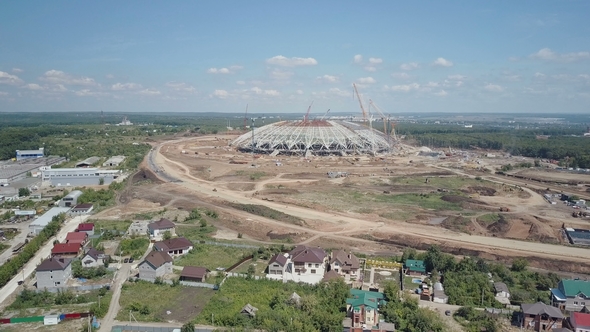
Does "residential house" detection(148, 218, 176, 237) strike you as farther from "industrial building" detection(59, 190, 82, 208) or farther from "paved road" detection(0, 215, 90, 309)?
"industrial building" detection(59, 190, 82, 208)

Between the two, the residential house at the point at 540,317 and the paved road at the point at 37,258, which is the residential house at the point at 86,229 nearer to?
the paved road at the point at 37,258

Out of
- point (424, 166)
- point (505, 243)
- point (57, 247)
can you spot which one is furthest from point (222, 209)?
point (424, 166)

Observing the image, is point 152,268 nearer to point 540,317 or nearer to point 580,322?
point 540,317

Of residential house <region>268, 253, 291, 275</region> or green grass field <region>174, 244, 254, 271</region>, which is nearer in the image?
residential house <region>268, 253, 291, 275</region>

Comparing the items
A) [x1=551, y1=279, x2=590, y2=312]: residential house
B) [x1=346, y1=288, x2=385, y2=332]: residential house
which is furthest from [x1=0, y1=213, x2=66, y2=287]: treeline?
Answer: [x1=551, y1=279, x2=590, y2=312]: residential house

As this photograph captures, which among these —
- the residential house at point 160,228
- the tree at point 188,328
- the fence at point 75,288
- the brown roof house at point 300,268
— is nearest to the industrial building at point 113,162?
the residential house at point 160,228
